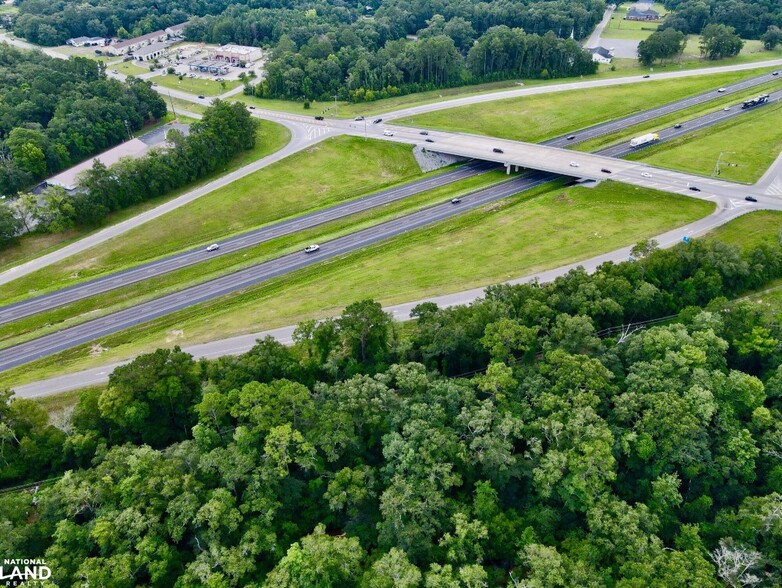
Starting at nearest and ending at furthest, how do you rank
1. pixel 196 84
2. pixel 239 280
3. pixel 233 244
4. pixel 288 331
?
1. pixel 288 331
2. pixel 239 280
3. pixel 233 244
4. pixel 196 84

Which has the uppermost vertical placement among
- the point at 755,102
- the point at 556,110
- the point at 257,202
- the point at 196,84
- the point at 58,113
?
the point at 196,84

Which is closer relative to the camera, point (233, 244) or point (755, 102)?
point (233, 244)

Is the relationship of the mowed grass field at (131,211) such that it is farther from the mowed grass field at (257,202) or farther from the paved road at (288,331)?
the paved road at (288,331)

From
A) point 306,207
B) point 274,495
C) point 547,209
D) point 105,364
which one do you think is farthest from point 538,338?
point 306,207

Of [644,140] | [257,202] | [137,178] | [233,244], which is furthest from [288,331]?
[644,140]

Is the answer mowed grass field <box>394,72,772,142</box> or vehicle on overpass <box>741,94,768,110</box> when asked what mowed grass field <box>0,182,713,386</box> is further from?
vehicle on overpass <box>741,94,768,110</box>

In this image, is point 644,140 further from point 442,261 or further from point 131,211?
point 131,211
